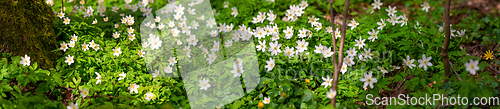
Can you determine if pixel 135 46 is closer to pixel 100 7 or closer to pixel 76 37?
pixel 76 37

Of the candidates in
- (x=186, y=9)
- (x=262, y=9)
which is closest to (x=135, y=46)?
(x=186, y=9)

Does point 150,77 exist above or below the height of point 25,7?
below

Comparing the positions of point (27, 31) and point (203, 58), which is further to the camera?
point (203, 58)
